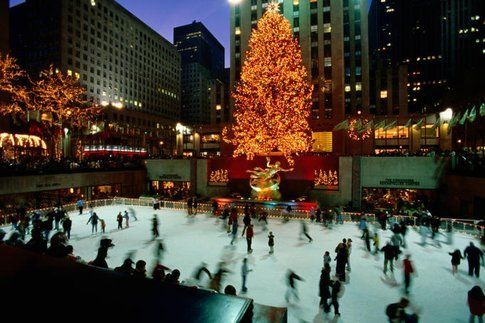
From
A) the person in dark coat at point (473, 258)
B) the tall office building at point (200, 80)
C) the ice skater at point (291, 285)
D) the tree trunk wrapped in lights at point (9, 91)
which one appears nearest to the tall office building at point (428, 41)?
the tall office building at point (200, 80)

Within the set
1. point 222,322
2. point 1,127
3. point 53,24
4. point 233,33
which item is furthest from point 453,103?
point 53,24

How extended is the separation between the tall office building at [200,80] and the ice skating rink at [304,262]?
48769 mm

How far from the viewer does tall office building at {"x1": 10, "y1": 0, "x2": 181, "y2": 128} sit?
66.5 metres

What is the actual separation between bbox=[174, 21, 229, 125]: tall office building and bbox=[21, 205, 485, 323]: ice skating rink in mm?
48769

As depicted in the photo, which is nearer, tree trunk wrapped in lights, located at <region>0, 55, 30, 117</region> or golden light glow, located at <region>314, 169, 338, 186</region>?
tree trunk wrapped in lights, located at <region>0, 55, 30, 117</region>

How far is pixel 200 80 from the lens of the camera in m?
138

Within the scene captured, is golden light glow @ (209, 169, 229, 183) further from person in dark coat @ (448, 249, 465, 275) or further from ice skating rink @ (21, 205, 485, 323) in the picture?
person in dark coat @ (448, 249, 465, 275)

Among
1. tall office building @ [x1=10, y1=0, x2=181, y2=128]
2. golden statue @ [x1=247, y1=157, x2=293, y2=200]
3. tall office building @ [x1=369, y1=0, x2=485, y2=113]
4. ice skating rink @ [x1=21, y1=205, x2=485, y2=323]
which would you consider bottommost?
ice skating rink @ [x1=21, y1=205, x2=485, y2=323]

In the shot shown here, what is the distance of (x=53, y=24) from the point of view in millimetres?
66375

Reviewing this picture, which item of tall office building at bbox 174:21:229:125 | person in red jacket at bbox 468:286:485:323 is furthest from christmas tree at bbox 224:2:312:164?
tall office building at bbox 174:21:229:125

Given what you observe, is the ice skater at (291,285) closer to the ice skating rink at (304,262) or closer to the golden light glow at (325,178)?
the ice skating rink at (304,262)

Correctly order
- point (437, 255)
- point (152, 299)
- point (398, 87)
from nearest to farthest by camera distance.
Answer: point (152, 299) < point (437, 255) < point (398, 87)

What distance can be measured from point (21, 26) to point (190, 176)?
70408 millimetres

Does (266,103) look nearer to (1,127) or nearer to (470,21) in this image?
(1,127)
